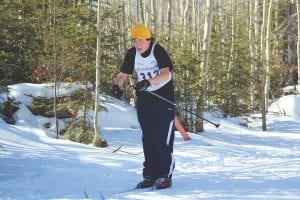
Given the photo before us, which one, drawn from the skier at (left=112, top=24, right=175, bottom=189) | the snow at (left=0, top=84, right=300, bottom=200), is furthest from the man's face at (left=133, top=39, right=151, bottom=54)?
the snow at (left=0, top=84, right=300, bottom=200)

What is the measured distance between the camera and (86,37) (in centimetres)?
1147

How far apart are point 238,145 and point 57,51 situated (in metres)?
5.04

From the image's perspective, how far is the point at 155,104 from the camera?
5516mm

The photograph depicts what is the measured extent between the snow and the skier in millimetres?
268

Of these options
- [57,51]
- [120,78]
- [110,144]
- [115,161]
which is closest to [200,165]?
[115,161]

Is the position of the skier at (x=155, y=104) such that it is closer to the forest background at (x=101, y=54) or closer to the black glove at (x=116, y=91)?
the black glove at (x=116, y=91)

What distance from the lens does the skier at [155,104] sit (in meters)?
5.45

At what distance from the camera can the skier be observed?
545 centimetres

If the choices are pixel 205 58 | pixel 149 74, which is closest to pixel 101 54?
pixel 205 58

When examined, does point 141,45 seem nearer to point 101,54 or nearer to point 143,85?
point 143,85

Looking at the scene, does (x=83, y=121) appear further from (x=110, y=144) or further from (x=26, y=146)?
(x=26, y=146)

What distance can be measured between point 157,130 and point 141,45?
965 mm

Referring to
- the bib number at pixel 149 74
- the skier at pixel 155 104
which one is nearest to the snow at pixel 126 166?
the skier at pixel 155 104

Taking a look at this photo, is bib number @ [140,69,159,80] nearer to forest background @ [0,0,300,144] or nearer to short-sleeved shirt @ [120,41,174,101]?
short-sleeved shirt @ [120,41,174,101]
